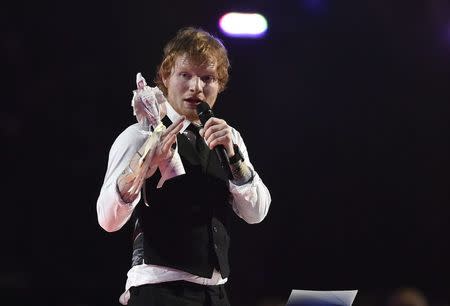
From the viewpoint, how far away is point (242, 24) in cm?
405

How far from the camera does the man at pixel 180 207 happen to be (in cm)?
166

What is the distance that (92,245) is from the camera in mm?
3867

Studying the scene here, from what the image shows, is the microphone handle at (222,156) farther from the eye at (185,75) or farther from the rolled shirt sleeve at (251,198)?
the eye at (185,75)

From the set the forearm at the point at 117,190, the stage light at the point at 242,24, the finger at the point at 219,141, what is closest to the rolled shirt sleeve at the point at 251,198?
the finger at the point at 219,141

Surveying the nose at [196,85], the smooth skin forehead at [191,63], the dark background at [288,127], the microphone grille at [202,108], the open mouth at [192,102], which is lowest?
the microphone grille at [202,108]

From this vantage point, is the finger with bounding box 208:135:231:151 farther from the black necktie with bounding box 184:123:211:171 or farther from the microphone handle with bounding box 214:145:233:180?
the black necktie with bounding box 184:123:211:171

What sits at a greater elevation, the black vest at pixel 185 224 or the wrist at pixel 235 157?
the wrist at pixel 235 157

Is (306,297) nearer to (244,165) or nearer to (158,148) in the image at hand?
(244,165)

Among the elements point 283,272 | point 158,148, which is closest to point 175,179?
point 158,148

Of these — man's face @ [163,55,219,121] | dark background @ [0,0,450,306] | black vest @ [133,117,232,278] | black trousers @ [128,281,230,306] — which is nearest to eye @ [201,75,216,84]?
man's face @ [163,55,219,121]

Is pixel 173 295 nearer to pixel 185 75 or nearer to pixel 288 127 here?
pixel 185 75

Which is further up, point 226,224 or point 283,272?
point 283,272

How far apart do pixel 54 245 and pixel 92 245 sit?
7.8 inches

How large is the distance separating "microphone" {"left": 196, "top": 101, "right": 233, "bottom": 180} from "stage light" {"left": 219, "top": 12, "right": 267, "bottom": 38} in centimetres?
231
